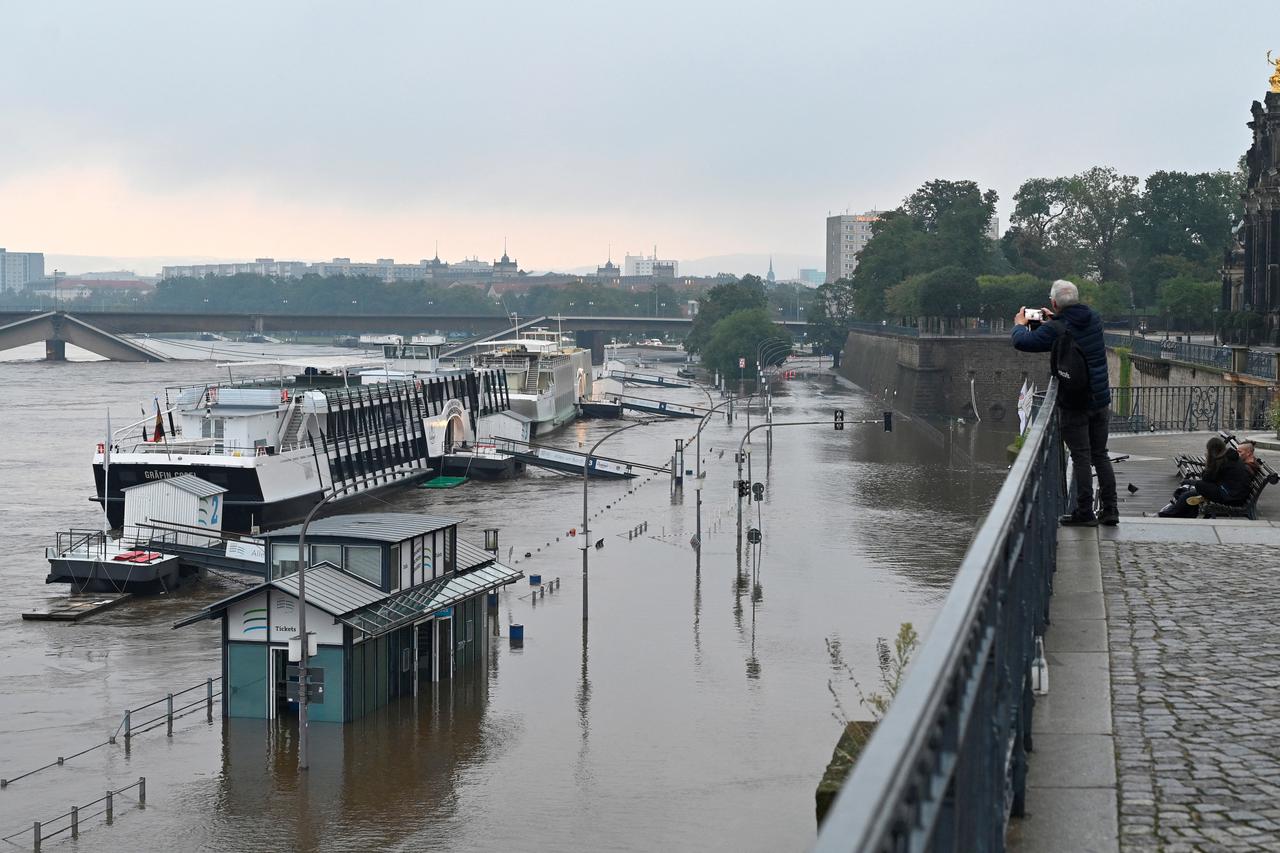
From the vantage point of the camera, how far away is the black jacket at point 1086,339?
406 inches

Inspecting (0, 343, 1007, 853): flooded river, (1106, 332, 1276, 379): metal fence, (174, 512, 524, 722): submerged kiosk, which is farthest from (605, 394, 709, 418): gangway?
(174, 512, 524, 722): submerged kiosk

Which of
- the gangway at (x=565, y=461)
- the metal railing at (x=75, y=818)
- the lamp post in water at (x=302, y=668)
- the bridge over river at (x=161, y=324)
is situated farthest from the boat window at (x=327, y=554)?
the bridge over river at (x=161, y=324)

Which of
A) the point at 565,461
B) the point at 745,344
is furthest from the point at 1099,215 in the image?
the point at 565,461

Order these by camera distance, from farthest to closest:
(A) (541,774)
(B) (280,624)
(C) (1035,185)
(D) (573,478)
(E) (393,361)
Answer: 1. (C) (1035,185)
2. (E) (393,361)
3. (D) (573,478)
4. (B) (280,624)
5. (A) (541,774)

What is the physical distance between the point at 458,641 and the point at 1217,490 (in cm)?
2159

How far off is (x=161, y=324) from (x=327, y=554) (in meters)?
144

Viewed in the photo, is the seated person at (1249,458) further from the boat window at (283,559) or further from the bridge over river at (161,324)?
the bridge over river at (161,324)

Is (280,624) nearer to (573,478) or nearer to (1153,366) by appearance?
(1153,366)

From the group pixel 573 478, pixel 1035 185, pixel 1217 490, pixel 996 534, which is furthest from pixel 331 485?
pixel 1035 185

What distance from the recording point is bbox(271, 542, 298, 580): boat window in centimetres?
3234

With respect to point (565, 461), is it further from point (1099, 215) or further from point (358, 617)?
point (1099, 215)

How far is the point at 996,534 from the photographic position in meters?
5.24

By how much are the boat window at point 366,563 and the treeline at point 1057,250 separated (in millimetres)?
72591

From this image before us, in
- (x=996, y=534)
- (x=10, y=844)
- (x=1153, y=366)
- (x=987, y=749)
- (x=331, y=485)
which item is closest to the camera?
(x=987, y=749)
